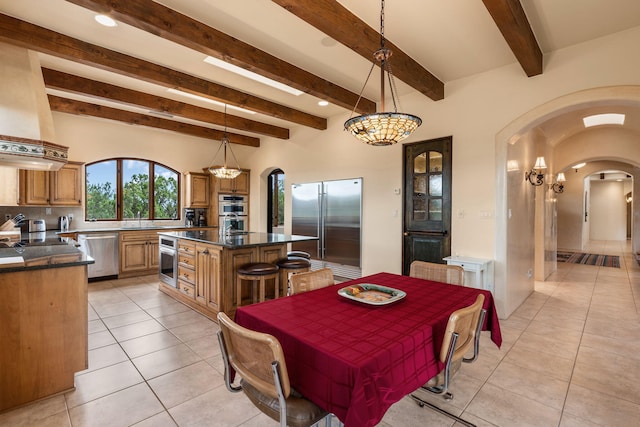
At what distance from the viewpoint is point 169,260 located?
468 centimetres

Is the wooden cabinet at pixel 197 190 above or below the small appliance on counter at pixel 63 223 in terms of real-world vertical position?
above

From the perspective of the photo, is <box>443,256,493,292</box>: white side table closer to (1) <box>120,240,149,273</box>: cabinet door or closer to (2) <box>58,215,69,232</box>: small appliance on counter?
(1) <box>120,240,149,273</box>: cabinet door

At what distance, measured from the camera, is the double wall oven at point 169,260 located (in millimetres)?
4477

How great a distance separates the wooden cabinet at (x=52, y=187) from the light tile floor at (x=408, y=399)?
237 centimetres

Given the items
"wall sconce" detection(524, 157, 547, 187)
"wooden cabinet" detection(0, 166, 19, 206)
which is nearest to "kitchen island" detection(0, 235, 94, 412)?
"wooden cabinet" detection(0, 166, 19, 206)

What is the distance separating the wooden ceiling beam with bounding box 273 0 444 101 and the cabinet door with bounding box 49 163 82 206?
526 cm

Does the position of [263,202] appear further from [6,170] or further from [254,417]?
[254,417]

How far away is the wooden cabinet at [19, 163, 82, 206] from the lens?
16.1 ft

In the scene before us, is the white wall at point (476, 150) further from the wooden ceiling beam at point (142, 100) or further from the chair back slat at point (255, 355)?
the chair back slat at point (255, 355)

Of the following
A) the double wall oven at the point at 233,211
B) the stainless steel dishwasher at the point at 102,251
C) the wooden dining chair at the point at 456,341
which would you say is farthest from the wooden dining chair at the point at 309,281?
the double wall oven at the point at 233,211

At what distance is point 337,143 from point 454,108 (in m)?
2.19

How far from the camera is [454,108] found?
13.5 feet

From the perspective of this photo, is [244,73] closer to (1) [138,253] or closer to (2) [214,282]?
(2) [214,282]

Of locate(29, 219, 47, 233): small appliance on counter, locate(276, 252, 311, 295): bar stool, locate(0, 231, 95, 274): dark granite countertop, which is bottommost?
locate(276, 252, 311, 295): bar stool
